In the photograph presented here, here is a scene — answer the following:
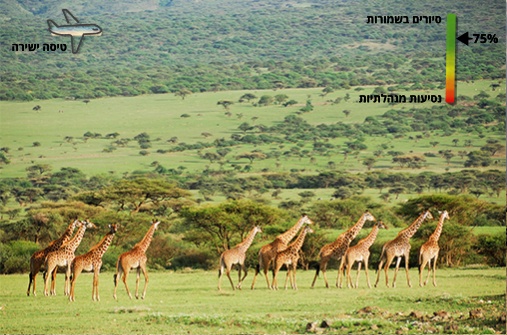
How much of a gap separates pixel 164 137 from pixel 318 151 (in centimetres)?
734

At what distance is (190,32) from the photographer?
60125 mm

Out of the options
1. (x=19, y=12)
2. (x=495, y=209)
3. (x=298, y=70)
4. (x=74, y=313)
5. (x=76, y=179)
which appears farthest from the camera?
(x=298, y=70)

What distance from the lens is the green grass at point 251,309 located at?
36.9 ft

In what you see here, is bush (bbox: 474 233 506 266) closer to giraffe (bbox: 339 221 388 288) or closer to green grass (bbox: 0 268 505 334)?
green grass (bbox: 0 268 505 334)

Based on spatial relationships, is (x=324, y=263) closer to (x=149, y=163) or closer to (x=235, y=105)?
(x=149, y=163)

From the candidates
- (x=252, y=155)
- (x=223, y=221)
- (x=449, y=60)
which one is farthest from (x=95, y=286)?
(x=252, y=155)

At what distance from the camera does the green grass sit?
11242 millimetres

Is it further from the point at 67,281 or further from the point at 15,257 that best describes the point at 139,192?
the point at 67,281

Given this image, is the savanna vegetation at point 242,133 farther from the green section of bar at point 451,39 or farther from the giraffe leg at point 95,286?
the green section of bar at point 451,39

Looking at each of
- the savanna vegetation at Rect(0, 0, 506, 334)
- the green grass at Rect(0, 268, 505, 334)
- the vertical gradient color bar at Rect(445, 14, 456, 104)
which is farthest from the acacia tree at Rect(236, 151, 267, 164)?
the green grass at Rect(0, 268, 505, 334)

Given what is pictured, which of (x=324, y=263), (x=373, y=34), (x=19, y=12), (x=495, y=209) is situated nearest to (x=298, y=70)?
(x=373, y=34)

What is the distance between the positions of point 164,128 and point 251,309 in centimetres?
3832

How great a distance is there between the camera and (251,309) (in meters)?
11.9

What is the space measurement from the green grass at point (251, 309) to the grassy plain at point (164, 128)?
96.9 feet
